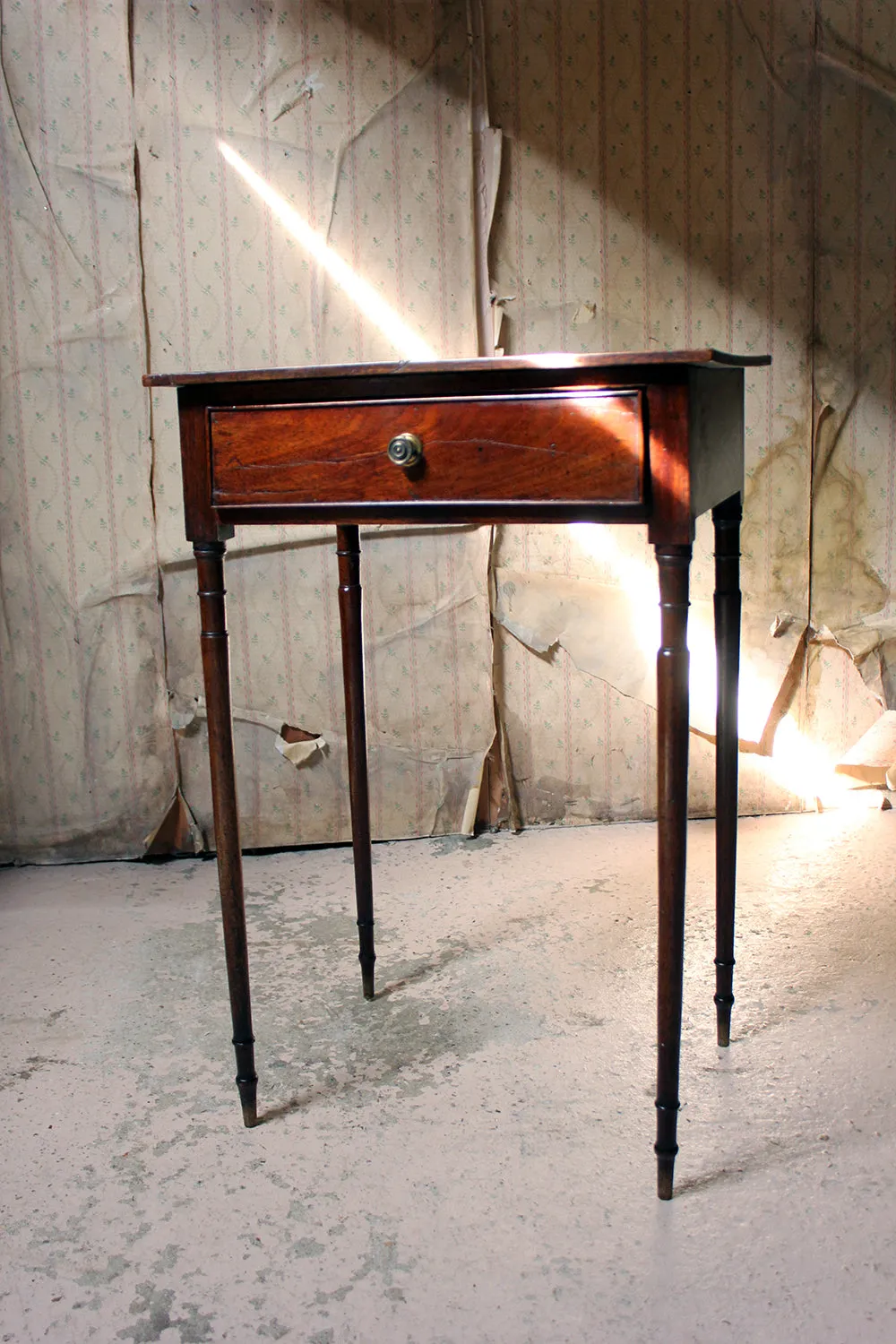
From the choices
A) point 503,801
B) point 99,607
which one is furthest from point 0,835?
point 503,801

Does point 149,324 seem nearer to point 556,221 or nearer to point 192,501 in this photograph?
point 556,221

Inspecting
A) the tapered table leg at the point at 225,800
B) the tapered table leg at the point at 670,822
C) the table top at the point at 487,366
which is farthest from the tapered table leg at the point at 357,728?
the tapered table leg at the point at 670,822

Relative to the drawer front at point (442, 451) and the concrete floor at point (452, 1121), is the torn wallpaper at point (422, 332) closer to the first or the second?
the concrete floor at point (452, 1121)

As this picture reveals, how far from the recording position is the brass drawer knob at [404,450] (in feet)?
4.32

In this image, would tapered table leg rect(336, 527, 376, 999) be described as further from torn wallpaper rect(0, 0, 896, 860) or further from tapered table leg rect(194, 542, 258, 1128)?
torn wallpaper rect(0, 0, 896, 860)

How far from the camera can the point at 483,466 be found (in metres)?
1.31

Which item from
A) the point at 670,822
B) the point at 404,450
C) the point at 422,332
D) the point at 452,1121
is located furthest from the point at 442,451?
the point at 422,332

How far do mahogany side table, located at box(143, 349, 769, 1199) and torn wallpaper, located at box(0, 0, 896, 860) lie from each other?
1064 millimetres

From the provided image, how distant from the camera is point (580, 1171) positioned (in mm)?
1420

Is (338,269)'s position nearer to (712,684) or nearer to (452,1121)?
(712,684)

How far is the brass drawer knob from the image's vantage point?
1.32 meters

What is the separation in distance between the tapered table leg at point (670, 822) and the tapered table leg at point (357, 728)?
62 cm

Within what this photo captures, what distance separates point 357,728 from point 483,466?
0.64 m

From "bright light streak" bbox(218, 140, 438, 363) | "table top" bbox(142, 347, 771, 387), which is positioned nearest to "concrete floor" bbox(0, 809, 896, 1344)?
"table top" bbox(142, 347, 771, 387)
